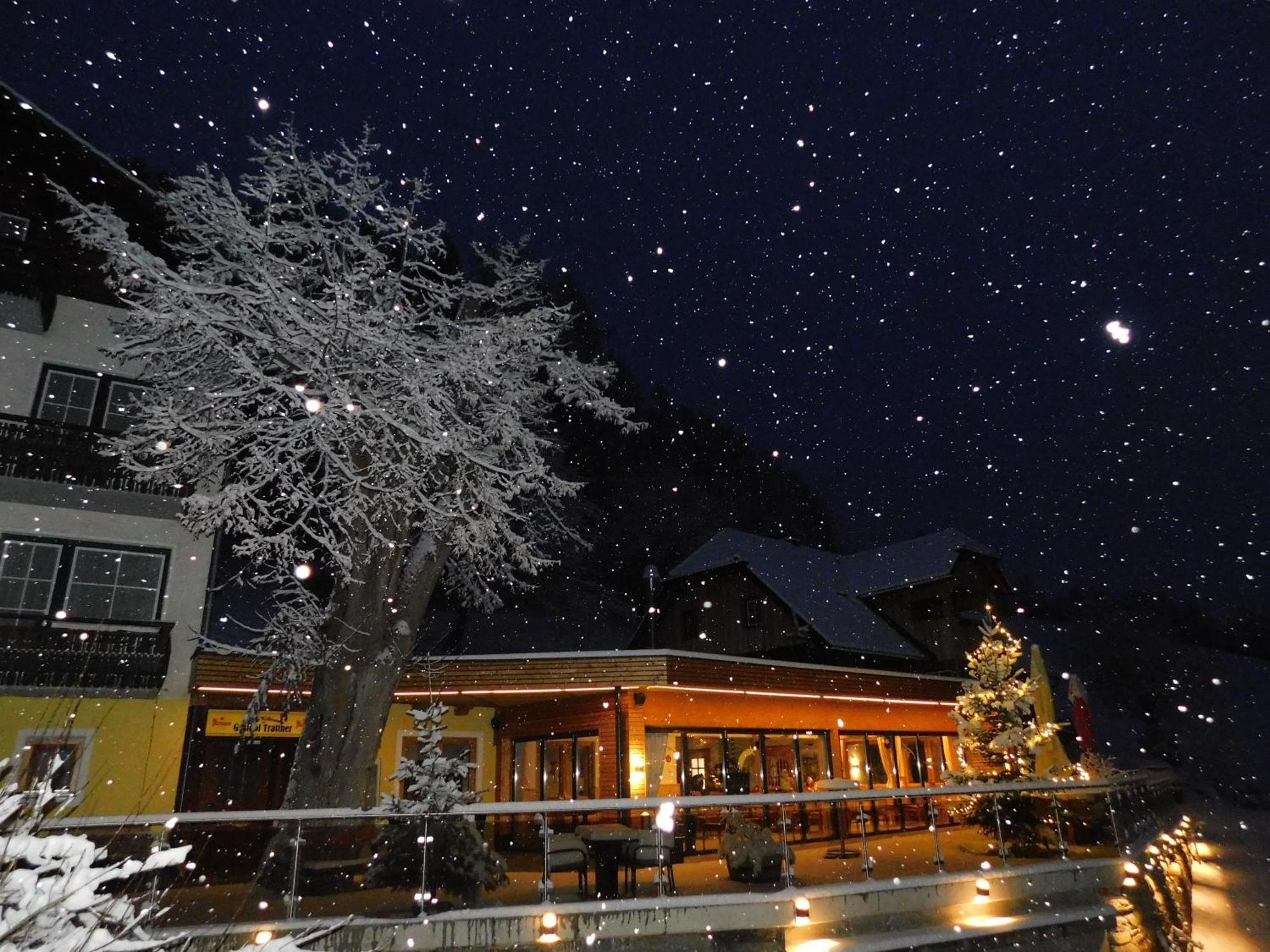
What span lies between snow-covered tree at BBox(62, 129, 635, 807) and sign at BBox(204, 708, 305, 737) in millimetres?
3659

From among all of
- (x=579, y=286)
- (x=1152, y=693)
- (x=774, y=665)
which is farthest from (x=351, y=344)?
(x=1152, y=693)

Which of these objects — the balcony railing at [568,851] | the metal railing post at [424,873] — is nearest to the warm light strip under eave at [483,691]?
the balcony railing at [568,851]

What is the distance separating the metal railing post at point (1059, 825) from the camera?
37.6 feet

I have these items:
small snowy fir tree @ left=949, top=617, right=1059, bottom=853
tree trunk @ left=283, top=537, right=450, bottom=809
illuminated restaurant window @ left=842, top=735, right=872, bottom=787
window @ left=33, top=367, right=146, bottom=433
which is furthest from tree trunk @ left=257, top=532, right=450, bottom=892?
illuminated restaurant window @ left=842, top=735, right=872, bottom=787

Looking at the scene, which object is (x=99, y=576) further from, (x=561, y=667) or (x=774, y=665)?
(x=774, y=665)

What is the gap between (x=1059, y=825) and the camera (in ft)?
37.8

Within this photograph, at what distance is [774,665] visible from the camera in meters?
17.0

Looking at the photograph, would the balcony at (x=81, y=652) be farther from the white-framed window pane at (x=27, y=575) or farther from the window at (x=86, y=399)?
the window at (x=86, y=399)

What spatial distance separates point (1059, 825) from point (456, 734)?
12.3 m

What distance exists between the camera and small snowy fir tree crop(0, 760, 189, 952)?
7.23 ft

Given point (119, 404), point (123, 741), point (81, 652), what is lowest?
point (123, 741)

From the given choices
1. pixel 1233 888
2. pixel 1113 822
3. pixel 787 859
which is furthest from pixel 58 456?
pixel 1233 888

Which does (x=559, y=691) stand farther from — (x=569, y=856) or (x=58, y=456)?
(x=58, y=456)

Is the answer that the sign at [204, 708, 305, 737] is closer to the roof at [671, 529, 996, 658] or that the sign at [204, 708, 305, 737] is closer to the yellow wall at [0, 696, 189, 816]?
the yellow wall at [0, 696, 189, 816]
